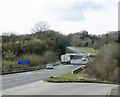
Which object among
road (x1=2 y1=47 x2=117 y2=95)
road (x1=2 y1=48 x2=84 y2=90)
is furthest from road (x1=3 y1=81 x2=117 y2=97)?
road (x1=2 y1=48 x2=84 y2=90)

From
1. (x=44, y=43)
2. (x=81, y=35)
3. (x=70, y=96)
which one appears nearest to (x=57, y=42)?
(x=44, y=43)

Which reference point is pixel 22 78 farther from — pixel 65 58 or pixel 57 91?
pixel 65 58

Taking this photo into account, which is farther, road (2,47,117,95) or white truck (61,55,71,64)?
white truck (61,55,71,64)

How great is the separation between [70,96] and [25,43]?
169 feet

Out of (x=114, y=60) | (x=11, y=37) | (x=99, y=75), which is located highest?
(x=11, y=37)

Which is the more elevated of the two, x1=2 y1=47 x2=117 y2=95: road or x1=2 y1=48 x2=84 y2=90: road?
x1=2 y1=47 x2=117 y2=95: road

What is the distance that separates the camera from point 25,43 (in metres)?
63.8

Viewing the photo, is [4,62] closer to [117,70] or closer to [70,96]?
[117,70]

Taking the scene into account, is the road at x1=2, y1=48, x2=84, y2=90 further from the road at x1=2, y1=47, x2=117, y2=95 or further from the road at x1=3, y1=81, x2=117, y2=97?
the road at x1=3, y1=81, x2=117, y2=97

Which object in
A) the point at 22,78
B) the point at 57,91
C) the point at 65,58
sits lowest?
the point at 22,78

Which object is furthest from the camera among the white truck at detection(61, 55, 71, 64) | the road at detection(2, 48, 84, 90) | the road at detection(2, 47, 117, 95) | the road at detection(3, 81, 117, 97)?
the white truck at detection(61, 55, 71, 64)

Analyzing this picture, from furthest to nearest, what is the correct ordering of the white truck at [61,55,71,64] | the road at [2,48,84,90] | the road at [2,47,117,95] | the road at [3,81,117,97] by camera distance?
the white truck at [61,55,71,64] → the road at [2,48,84,90] → the road at [2,47,117,95] → the road at [3,81,117,97]

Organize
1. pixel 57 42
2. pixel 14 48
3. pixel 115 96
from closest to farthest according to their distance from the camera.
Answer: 1. pixel 115 96
2. pixel 14 48
3. pixel 57 42

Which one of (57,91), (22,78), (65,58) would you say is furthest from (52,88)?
(65,58)
